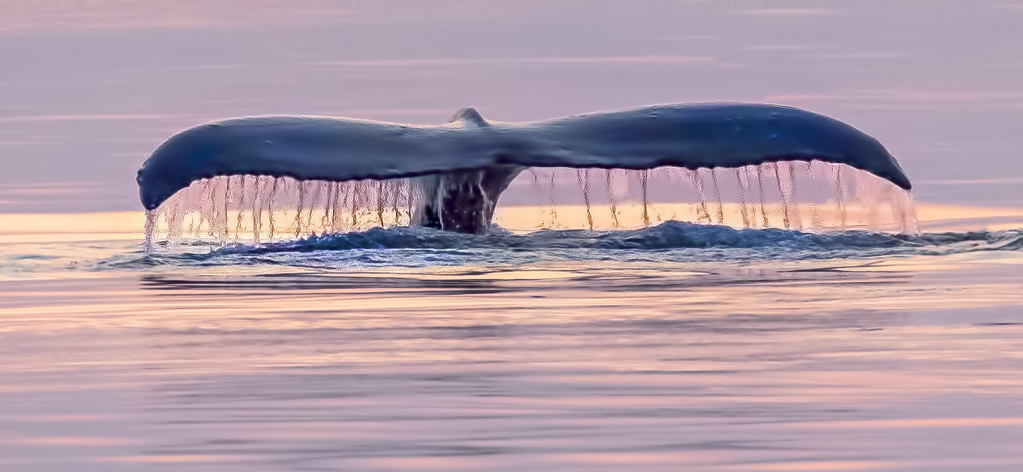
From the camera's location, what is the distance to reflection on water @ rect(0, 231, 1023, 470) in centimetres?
460

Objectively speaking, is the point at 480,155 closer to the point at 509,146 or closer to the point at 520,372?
the point at 509,146

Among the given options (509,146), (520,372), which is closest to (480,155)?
(509,146)

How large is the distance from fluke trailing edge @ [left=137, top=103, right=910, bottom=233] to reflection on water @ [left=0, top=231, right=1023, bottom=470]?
1576 millimetres

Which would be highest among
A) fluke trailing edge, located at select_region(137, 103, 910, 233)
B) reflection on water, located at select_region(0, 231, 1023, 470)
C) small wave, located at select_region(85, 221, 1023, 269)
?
fluke trailing edge, located at select_region(137, 103, 910, 233)

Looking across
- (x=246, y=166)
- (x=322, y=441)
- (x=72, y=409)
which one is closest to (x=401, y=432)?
(x=322, y=441)

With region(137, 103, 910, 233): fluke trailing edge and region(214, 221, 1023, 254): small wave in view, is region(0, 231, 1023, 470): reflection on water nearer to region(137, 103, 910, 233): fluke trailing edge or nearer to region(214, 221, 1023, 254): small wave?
region(137, 103, 910, 233): fluke trailing edge

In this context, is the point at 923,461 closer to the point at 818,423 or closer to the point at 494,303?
the point at 818,423

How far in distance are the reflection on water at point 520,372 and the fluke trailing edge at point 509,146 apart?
1.58 metres

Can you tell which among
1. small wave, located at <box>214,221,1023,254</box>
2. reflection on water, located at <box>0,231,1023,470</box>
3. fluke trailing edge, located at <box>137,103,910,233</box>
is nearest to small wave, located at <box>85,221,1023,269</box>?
small wave, located at <box>214,221,1023,254</box>

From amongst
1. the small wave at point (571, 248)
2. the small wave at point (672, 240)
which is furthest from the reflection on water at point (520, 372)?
the small wave at point (672, 240)

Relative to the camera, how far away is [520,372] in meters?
6.13

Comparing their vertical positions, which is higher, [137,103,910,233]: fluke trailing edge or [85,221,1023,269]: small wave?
[137,103,910,233]: fluke trailing edge

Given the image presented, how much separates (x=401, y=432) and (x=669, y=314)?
342 cm

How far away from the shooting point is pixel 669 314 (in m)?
8.16
